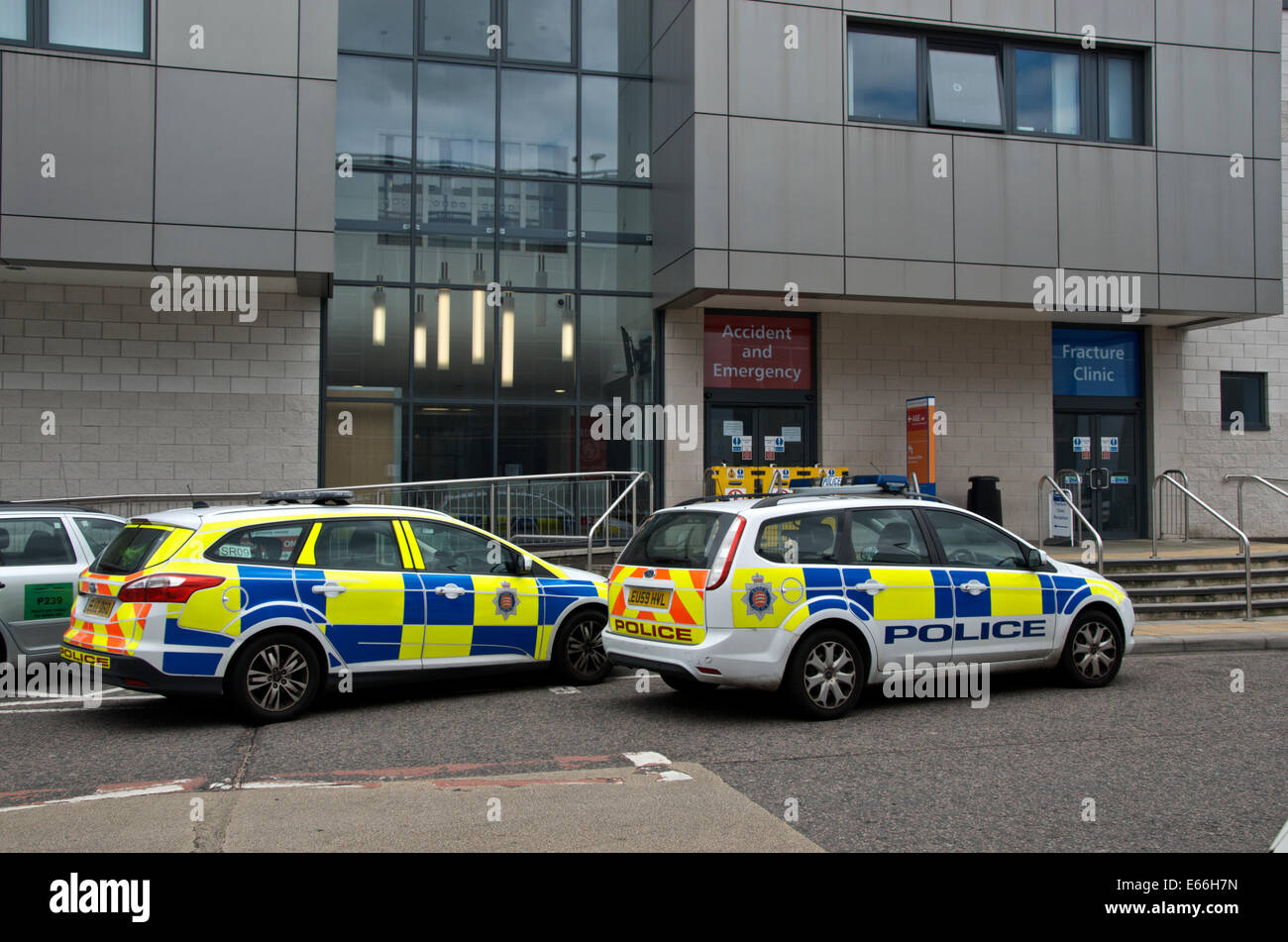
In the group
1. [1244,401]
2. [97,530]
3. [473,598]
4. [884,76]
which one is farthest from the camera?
[1244,401]

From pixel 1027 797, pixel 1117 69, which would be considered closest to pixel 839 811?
pixel 1027 797

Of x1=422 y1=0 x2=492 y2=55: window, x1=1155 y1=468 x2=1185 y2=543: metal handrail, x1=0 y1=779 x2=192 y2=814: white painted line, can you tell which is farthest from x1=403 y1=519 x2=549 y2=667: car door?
x1=1155 y1=468 x2=1185 y2=543: metal handrail

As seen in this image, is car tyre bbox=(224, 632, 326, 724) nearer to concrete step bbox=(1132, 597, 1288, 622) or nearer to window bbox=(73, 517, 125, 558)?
window bbox=(73, 517, 125, 558)

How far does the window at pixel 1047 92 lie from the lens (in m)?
17.1

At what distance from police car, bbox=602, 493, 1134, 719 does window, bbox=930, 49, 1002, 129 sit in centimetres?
960

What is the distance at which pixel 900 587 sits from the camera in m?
8.37

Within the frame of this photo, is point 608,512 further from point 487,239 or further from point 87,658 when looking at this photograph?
point 87,658

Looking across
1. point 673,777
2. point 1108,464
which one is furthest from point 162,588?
point 1108,464

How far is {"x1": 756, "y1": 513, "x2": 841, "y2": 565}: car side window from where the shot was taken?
26.3ft

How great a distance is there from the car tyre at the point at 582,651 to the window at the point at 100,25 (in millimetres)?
9723

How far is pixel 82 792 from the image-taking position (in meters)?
6.25

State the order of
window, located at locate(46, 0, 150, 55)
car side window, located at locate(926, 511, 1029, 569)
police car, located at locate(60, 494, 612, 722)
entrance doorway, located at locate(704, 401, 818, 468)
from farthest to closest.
A: entrance doorway, located at locate(704, 401, 818, 468) < window, located at locate(46, 0, 150, 55) < car side window, located at locate(926, 511, 1029, 569) < police car, located at locate(60, 494, 612, 722)

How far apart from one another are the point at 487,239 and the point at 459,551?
8.79m

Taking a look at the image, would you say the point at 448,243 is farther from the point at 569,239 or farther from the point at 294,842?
the point at 294,842
